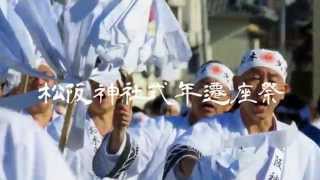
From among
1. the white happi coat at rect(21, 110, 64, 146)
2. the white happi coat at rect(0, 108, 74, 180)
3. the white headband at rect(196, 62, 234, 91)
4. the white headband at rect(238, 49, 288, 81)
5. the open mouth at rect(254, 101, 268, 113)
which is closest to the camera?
the white happi coat at rect(0, 108, 74, 180)

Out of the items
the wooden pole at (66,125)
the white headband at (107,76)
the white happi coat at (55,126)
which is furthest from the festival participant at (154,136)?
the wooden pole at (66,125)

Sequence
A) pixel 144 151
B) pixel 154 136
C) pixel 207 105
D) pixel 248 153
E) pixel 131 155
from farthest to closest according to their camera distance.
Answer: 1. pixel 207 105
2. pixel 154 136
3. pixel 144 151
4. pixel 131 155
5. pixel 248 153

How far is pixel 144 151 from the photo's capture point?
643 centimetres

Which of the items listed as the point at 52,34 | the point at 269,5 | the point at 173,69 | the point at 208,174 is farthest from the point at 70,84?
the point at 269,5

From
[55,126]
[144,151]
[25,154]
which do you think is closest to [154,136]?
[144,151]

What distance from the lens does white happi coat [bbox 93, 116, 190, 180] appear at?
19.5ft

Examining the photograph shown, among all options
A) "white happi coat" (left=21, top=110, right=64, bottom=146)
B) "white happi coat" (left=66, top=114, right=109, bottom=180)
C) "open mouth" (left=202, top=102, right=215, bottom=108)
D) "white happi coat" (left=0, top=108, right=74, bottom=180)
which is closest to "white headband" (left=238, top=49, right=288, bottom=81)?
"white happi coat" (left=66, top=114, right=109, bottom=180)

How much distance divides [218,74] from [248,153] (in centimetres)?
181

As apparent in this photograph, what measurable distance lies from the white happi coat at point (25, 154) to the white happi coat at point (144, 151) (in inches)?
85.3

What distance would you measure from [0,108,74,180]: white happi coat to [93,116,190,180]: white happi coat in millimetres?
2167

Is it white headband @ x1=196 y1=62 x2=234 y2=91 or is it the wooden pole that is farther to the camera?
white headband @ x1=196 y1=62 x2=234 y2=91

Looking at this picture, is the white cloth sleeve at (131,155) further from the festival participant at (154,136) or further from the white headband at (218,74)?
the white headband at (218,74)

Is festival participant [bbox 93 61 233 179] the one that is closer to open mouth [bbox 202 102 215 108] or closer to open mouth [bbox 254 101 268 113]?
open mouth [bbox 202 102 215 108]

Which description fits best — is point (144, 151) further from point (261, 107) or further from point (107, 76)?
point (261, 107)
